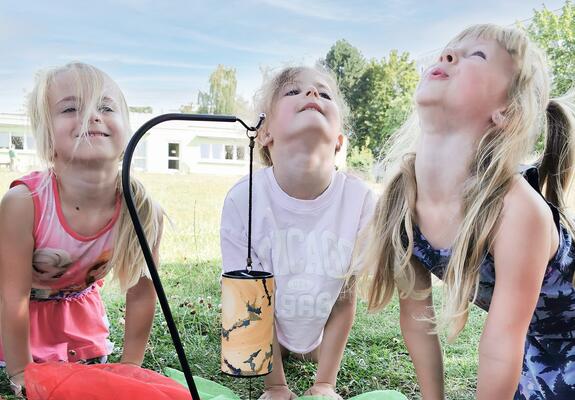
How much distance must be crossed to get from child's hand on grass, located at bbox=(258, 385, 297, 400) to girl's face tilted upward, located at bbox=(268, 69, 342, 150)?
2.43 ft

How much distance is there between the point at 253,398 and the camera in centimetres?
184

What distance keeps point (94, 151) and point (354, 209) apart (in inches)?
32.1

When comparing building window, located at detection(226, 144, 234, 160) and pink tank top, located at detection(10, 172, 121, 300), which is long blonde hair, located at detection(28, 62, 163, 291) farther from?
building window, located at detection(226, 144, 234, 160)

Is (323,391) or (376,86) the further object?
(376,86)

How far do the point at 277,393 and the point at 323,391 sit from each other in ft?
0.45

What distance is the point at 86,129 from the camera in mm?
1660

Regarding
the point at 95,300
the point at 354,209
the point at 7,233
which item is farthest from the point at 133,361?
the point at 354,209

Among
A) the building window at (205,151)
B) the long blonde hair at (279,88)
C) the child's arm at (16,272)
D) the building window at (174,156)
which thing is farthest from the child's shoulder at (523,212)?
the building window at (205,151)

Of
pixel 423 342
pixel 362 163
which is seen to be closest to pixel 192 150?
pixel 362 163

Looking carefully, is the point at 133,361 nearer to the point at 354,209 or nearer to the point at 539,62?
the point at 354,209

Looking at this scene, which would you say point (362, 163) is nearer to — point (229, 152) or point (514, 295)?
point (514, 295)

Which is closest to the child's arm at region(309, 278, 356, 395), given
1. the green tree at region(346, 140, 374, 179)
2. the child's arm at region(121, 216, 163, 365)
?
the green tree at region(346, 140, 374, 179)

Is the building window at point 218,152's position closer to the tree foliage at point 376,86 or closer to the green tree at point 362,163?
the tree foliage at point 376,86

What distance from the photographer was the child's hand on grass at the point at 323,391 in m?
1.75
